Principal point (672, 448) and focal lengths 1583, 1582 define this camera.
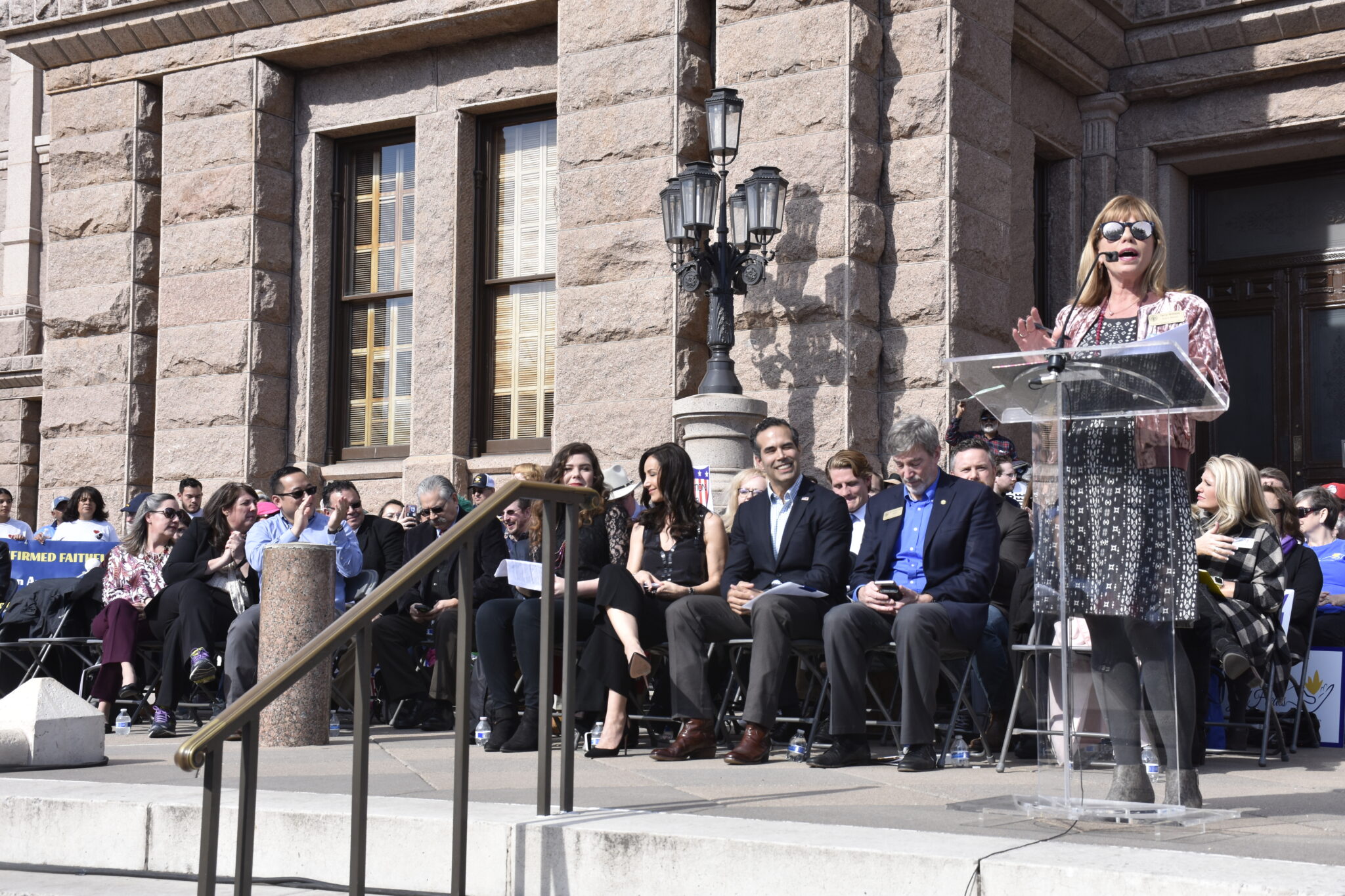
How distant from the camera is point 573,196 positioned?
12125mm

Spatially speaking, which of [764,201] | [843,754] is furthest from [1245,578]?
[764,201]

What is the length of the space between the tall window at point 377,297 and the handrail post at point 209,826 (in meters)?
9.61

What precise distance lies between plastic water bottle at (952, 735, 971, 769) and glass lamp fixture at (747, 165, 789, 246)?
4.08m

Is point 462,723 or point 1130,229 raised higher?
point 1130,229

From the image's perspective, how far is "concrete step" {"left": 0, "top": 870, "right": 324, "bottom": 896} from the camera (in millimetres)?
5258

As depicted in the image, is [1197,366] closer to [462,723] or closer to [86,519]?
[462,723]

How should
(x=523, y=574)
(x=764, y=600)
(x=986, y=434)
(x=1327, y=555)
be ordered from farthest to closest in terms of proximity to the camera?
(x=986, y=434) → (x=1327, y=555) → (x=523, y=574) → (x=764, y=600)

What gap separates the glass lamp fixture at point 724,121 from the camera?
10609mm

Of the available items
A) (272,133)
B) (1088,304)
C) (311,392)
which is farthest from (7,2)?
(1088,304)

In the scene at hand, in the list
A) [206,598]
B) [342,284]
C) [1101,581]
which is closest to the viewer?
[1101,581]

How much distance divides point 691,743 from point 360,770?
3208 millimetres

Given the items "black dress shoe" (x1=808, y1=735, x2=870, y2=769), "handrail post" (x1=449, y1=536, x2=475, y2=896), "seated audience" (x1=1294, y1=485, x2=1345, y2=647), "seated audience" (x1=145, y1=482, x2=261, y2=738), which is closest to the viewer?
"handrail post" (x1=449, y1=536, x2=475, y2=896)

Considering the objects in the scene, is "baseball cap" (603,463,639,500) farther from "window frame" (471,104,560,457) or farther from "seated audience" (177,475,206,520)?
"seated audience" (177,475,206,520)

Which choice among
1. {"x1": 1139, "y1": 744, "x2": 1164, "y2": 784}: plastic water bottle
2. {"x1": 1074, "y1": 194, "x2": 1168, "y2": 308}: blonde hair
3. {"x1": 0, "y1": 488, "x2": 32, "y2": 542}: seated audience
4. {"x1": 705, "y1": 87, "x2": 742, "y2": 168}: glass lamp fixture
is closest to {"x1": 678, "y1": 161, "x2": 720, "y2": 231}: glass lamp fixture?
{"x1": 705, "y1": 87, "x2": 742, "y2": 168}: glass lamp fixture
